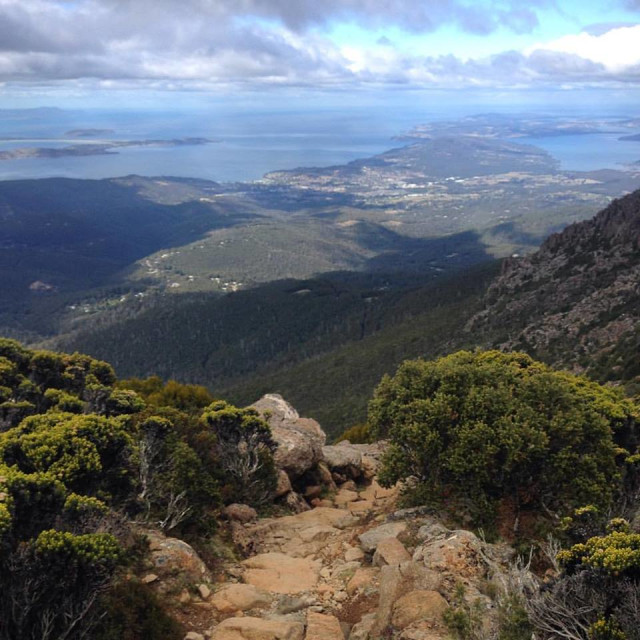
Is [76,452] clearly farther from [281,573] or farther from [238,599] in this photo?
[281,573]

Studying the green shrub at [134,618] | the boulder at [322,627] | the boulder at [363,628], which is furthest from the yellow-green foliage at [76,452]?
the boulder at [363,628]

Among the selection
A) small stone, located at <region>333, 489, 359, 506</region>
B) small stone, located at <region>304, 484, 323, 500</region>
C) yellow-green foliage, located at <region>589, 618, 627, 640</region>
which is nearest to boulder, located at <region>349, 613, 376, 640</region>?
yellow-green foliage, located at <region>589, 618, 627, 640</region>

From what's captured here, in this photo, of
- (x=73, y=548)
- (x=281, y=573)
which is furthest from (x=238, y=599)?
(x=73, y=548)

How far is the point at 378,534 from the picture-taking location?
15.7 metres

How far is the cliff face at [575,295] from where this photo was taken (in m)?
50.7

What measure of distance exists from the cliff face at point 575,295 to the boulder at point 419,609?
3612 centimetres

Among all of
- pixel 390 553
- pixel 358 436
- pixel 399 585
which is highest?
pixel 399 585

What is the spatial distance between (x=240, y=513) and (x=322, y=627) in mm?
8505

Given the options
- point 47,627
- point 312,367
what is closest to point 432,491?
point 47,627

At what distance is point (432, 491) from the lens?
16984 mm

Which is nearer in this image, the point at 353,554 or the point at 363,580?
the point at 363,580

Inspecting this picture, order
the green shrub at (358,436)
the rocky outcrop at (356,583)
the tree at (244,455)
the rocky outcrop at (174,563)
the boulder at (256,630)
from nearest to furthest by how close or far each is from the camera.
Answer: the rocky outcrop at (356,583) < the boulder at (256,630) < the rocky outcrop at (174,563) < the tree at (244,455) < the green shrub at (358,436)

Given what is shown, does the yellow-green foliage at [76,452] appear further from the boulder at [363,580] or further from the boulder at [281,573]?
the boulder at [363,580]

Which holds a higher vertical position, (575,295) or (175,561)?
(175,561)
